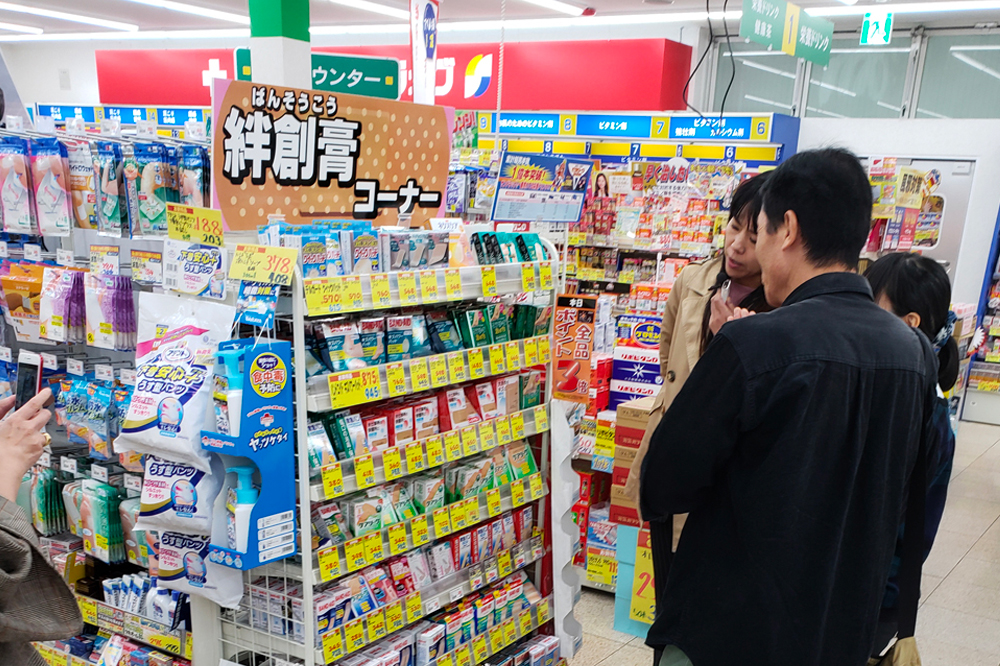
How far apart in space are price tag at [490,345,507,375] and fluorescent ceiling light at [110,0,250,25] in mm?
10449

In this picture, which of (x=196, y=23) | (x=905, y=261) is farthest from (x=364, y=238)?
(x=196, y=23)

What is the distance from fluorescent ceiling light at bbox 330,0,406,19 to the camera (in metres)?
10.3

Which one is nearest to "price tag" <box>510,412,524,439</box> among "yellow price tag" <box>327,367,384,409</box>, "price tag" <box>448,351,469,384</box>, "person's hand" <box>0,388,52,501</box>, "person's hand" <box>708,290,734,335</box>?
"price tag" <box>448,351,469,384</box>

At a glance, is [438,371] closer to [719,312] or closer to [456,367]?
[456,367]

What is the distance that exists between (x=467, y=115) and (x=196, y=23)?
29.8 feet

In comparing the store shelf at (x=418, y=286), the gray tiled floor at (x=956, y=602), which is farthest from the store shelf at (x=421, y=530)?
the gray tiled floor at (x=956, y=602)

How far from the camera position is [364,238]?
2.36m

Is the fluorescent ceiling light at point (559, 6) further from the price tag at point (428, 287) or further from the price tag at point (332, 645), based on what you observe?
the price tag at point (332, 645)

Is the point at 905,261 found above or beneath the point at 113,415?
above

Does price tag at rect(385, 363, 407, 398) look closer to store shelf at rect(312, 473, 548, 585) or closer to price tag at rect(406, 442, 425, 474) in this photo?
price tag at rect(406, 442, 425, 474)

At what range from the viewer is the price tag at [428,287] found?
250cm

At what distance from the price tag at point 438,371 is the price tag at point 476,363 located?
114 millimetres

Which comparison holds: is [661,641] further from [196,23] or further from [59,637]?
[196,23]

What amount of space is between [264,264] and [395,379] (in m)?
0.55
